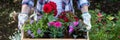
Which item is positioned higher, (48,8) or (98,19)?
(48,8)

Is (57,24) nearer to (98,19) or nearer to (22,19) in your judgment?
(22,19)

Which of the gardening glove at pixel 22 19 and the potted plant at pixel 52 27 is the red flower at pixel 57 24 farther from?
the gardening glove at pixel 22 19

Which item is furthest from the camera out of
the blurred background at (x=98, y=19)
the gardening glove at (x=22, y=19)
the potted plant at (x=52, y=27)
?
the blurred background at (x=98, y=19)

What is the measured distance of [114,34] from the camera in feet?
14.9

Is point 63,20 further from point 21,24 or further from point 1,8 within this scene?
point 1,8

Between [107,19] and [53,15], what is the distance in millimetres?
1818

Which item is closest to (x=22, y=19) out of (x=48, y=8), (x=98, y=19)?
(x=48, y=8)

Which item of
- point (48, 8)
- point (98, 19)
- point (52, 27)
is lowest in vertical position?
point (98, 19)

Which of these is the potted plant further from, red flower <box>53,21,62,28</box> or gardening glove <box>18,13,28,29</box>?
gardening glove <box>18,13,28,29</box>

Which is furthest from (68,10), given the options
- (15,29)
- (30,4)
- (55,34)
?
(15,29)

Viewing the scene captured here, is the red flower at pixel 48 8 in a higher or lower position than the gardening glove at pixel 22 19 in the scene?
higher

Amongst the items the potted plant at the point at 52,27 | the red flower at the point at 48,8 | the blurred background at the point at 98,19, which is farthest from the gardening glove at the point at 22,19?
the blurred background at the point at 98,19

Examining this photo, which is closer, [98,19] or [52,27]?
[52,27]

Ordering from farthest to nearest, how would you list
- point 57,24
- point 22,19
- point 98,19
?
point 98,19
point 22,19
point 57,24
